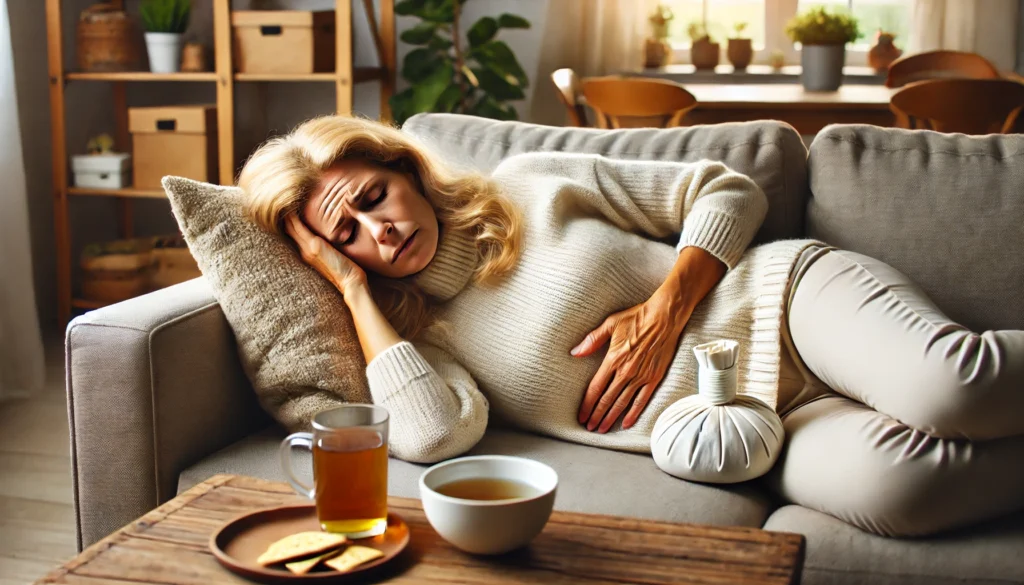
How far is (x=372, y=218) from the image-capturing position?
155 centimetres

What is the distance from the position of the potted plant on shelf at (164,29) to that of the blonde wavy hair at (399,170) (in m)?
2.17

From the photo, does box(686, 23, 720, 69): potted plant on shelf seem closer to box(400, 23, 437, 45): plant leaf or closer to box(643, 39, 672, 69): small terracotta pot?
box(643, 39, 672, 69): small terracotta pot

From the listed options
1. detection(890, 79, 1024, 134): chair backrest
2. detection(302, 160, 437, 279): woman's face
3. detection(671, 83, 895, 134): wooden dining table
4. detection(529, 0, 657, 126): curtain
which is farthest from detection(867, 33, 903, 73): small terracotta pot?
detection(302, 160, 437, 279): woman's face

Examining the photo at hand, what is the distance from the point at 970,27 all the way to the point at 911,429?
293 centimetres

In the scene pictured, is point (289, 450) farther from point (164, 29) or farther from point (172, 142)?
point (164, 29)

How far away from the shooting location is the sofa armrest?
1.41m

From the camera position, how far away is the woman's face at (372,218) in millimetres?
1551

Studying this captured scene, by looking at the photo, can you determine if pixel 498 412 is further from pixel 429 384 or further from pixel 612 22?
pixel 612 22

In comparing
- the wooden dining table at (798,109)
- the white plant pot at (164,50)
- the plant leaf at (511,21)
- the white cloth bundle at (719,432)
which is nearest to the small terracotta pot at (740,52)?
the wooden dining table at (798,109)

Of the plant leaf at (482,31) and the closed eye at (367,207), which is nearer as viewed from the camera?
the closed eye at (367,207)

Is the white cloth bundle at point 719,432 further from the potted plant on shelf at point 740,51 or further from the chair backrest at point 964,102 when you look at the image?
the potted plant on shelf at point 740,51

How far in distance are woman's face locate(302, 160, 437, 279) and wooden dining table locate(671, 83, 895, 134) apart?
172cm

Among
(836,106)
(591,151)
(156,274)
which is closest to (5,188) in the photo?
(156,274)

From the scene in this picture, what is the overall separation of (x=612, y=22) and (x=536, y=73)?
13.5 inches
